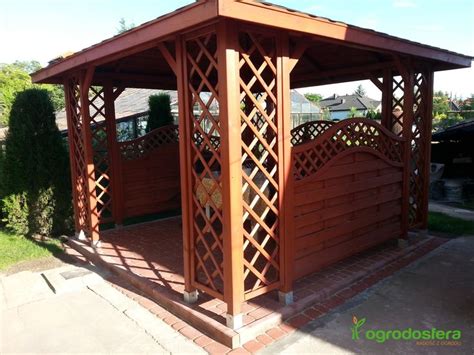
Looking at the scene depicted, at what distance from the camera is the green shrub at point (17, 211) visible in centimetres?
588

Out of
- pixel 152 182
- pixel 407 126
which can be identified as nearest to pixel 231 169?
pixel 407 126

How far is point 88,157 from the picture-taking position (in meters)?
4.77

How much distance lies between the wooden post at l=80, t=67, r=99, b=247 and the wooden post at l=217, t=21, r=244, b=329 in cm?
251

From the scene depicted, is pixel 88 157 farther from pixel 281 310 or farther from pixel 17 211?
pixel 281 310

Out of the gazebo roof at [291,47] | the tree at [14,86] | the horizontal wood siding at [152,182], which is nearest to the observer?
the gazebo roof at [291,47]

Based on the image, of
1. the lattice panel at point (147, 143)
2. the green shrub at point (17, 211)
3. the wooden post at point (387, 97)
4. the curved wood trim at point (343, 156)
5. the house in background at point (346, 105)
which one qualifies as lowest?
the green shrub at point (17, 211)

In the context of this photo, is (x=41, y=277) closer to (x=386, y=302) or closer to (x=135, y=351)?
(x=135, y=351)

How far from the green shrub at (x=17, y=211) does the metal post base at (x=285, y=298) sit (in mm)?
4672

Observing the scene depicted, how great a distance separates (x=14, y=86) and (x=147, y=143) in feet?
10.5

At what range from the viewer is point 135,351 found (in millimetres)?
2822

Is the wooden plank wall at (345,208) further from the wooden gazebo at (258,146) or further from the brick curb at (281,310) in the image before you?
the brick curb at (281,310)

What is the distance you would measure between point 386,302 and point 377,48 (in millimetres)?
2509

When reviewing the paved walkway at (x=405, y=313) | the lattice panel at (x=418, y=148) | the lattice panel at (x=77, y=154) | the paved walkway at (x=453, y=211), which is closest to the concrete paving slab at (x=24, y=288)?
the lattice panel at (x=77, y=154)

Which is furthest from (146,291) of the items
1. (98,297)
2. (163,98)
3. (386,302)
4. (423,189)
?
(163,98)
